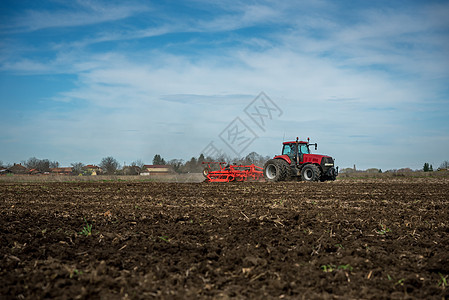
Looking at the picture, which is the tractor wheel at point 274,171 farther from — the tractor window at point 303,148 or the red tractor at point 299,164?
the tractor window at point 303,148

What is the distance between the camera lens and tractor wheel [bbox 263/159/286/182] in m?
23.1

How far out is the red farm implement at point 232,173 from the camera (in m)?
24.0

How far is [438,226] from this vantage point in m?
8.20

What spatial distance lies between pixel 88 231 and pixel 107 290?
10.8 feet

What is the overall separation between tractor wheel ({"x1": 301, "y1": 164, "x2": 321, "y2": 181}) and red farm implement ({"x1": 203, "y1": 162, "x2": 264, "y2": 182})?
305cm

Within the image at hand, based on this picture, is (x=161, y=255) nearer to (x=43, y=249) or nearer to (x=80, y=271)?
(x=80, y=271)

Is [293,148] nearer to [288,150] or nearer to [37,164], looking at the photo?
[288,150]

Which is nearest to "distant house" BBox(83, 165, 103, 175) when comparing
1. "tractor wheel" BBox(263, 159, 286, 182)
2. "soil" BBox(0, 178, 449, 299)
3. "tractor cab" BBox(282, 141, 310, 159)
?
"tractor wheel" BBox(263, 159, 286, 182)

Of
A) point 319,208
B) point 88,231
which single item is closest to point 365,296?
point 88,231

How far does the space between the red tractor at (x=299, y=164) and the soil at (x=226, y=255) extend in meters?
12.6

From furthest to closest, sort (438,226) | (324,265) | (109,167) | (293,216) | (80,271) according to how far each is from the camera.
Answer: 1. (109,167)
2. (293,216)
3. (438,226)
4. (324,265)
5. (80,271)

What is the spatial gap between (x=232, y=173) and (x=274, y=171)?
2.68m

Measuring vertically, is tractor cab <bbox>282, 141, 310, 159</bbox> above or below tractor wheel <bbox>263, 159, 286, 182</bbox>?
above

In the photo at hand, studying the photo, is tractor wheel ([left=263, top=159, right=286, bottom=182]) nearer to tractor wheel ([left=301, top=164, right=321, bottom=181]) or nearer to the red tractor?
the red tractor
